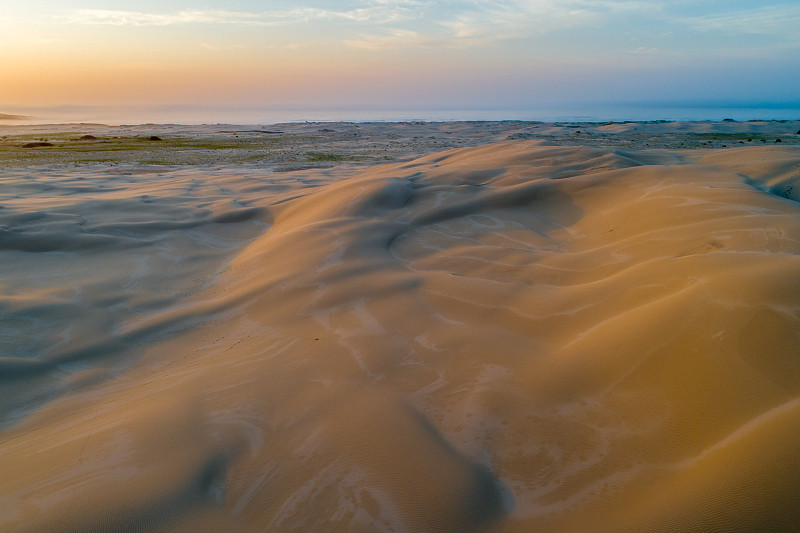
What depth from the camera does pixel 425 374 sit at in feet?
10.4

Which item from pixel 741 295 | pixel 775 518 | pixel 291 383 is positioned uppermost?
pixel 741 295

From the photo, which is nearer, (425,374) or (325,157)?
(425,374)

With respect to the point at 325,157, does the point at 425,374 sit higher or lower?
lower

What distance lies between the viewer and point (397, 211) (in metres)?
7.25

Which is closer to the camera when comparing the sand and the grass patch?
the sand

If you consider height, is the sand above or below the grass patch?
below

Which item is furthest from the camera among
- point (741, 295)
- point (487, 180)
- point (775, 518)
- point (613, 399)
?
point (487, 180)

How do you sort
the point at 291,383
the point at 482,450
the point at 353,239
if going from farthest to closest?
the point at 353,239 < the point at 291,383 < the point at 482,450

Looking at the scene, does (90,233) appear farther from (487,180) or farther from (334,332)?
(487,180)

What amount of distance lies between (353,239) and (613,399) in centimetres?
399

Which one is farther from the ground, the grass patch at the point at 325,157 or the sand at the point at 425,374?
the grass patch at the point at 325,157

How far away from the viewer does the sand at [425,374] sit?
82.4 inches

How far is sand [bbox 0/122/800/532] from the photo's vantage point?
6.86ft

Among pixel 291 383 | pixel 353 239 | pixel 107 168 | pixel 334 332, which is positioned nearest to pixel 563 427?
pixel 291 383
